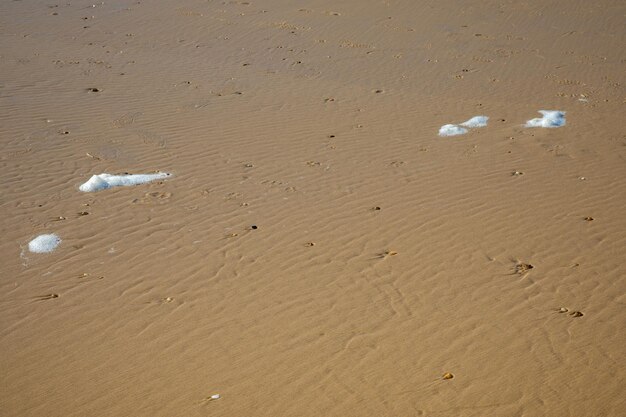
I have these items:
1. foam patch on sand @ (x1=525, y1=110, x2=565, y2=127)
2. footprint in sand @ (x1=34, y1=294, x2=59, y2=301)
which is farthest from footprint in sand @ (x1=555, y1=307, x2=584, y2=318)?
foam patch on sand @ (x1=525, y1=110, x2=565, y2=127)

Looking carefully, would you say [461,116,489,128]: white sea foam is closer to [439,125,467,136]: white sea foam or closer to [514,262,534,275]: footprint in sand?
[439,125,467,136]: white sea foam

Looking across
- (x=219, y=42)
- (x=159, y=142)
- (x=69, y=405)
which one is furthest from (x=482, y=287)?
(x=219, y=42)

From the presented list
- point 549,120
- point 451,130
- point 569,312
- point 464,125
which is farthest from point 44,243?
point 549,120

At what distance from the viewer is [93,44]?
1471cm

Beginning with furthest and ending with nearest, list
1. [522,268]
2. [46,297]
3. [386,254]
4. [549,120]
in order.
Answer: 1. [549,120]
2. [386,254]
3. [522,268]
4. [46,297]

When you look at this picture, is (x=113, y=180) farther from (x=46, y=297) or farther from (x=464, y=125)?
(x=464, y=125)

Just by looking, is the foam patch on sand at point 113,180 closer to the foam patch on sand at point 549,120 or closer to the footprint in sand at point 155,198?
the footprint in sand at point 155,198

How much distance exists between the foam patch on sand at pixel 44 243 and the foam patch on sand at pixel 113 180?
116cm

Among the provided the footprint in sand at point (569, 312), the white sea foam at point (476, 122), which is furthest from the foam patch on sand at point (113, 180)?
the footprint in sand at point (569, 312)

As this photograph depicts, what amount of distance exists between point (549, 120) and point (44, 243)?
7490 millimetres

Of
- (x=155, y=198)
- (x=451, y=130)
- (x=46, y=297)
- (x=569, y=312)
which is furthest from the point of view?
(x=451, y=130)

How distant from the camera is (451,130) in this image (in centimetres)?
983

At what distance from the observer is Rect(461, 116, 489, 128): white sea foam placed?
10.0 m

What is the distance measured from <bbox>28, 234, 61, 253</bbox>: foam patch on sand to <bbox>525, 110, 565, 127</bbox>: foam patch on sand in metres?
6.98
